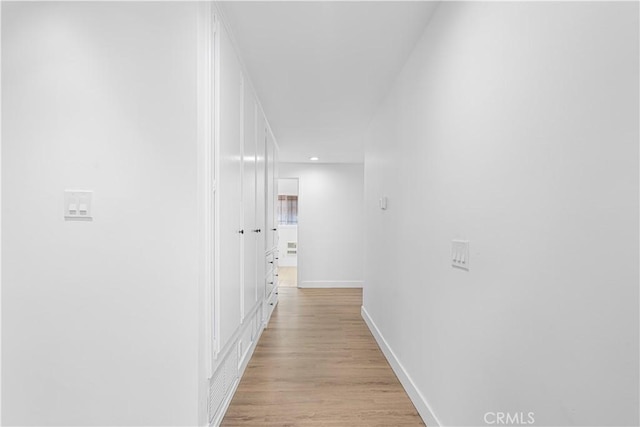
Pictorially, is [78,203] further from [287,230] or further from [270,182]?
[287,230]

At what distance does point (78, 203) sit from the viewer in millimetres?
1600

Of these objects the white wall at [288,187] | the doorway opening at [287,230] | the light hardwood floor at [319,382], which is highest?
the white wall at [288,187]

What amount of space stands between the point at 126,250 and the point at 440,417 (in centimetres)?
180

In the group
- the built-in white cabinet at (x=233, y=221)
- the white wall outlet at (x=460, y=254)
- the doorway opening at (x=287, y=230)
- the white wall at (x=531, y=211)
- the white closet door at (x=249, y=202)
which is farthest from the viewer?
the doorway opening at (x=287, y=230)

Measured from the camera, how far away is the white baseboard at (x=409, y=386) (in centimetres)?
188

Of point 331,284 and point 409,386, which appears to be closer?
point 409,386

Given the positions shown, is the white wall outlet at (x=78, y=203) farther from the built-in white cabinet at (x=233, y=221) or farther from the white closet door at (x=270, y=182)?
the white closet door at (x=270, y=182)

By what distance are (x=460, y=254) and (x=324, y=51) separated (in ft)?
5.39

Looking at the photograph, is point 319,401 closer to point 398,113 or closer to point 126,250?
point 126,250

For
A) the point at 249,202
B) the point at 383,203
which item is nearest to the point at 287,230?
the point at 383,203

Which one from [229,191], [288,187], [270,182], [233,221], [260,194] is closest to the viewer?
[229,191]

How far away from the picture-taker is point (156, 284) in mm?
1606

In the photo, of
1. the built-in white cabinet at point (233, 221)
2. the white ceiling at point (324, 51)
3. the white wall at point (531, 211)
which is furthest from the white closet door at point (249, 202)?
the white wall at point (531, 211)

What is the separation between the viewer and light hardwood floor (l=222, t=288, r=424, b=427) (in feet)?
6.64
